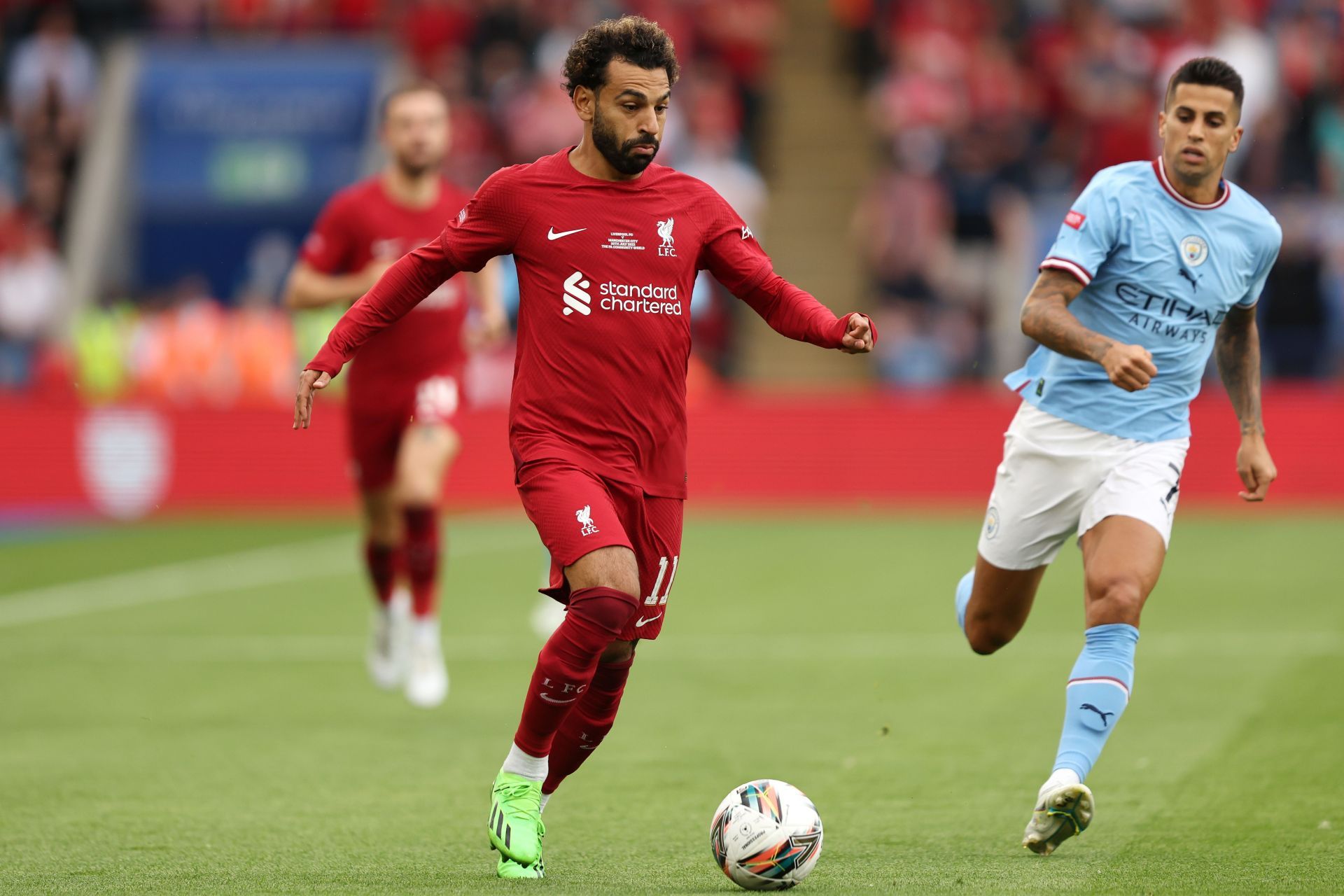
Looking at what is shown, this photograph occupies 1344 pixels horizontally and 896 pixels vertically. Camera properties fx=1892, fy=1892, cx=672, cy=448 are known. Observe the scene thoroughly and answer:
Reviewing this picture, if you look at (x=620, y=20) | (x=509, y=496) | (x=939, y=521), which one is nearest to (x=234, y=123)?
(x=509, y=496)

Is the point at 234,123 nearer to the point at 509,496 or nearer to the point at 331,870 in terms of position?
the point at 509,496

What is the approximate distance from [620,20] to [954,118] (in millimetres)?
15465

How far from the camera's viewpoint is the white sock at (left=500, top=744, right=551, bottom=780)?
6023 millimetres

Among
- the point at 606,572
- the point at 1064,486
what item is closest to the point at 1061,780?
the point at 1064,486

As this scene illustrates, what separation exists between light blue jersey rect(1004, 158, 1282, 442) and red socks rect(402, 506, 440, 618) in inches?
161

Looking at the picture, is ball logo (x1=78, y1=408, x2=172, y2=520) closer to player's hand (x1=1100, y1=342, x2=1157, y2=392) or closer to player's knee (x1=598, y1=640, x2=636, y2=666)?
player's knee (x1=598, y1=640, x2=636, y2=666)

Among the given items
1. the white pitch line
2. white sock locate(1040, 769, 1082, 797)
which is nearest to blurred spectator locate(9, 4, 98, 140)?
the white pitch line

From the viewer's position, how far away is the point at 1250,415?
6812mm

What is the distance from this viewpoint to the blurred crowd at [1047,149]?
18422 millimetres

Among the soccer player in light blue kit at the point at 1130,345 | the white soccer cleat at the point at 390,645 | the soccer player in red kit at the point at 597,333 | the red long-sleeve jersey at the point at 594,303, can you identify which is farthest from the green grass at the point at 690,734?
the red long-sleeve jersey at the point at 594,303

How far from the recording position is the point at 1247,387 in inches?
271

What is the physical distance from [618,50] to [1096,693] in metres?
2.56

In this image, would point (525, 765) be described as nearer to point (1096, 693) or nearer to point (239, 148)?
point (1096, 693)

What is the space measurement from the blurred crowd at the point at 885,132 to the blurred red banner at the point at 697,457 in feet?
3.23
